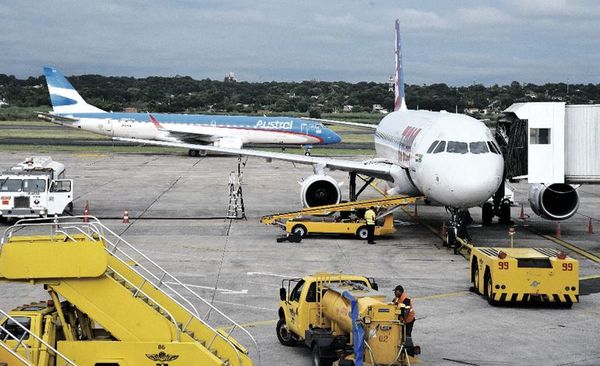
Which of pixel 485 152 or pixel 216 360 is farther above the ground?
pixel 485 152

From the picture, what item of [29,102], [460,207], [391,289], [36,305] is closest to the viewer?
[36,305]

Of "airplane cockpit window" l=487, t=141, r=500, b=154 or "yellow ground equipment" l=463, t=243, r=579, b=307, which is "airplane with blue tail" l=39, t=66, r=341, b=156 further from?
"yellow ground equipment" l=463, t=243, r=579, b=307

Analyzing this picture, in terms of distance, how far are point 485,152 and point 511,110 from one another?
5.41m

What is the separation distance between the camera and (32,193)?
124 feet

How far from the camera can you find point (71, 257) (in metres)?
14.8

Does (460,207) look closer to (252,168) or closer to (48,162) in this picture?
(48,162)

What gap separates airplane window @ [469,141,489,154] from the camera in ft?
101

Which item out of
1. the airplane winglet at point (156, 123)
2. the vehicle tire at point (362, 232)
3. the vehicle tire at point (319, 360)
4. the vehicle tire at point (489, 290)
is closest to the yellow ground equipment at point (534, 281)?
the vehicle tire at point (489, 290)

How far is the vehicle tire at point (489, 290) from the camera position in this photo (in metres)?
23.5

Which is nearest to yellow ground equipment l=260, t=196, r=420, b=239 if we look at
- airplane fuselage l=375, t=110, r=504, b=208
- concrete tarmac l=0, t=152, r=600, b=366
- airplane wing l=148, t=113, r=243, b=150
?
A: concrete tarmac l=0, t=152, r=600, b=366

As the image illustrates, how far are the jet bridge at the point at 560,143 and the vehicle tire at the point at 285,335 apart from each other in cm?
1567

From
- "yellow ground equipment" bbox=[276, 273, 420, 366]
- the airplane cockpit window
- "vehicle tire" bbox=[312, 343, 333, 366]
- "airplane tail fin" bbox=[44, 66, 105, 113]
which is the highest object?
"airplane tail fin" bbox=[44, 66, 105, 113]

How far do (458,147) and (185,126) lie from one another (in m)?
51.1

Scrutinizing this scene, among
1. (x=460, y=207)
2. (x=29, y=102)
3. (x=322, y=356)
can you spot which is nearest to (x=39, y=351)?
(x=322, y=356)
